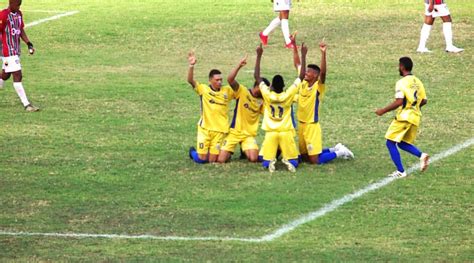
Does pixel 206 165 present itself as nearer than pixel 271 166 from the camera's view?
No

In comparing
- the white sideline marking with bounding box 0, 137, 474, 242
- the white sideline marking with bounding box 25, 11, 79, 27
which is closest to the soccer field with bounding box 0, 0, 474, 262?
the white sideline marking with bounding box 0, 137, 474, 242

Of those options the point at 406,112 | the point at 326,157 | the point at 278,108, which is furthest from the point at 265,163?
the point at 406,112

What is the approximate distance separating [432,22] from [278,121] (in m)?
11.9

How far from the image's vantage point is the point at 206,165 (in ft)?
59.0

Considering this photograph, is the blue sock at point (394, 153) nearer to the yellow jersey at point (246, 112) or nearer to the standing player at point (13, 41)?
the yellow jersey at point (246, 112)

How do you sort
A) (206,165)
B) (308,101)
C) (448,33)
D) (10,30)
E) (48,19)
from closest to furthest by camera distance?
(308,101)
(206,165)
(10,30)
(448,33)
(48,19)

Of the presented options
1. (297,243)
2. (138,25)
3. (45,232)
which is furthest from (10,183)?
(138,25)

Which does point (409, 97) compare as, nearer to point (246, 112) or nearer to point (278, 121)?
point (278, 121)

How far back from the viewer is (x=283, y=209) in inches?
607

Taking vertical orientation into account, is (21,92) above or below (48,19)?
above

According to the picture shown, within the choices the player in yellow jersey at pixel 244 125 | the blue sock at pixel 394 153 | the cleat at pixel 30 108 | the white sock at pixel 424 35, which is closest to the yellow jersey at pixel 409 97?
the blue sock at pixel 394 153

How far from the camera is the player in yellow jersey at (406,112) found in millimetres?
16656

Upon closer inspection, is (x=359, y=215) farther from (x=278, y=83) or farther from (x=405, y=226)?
(x=278, y=83)

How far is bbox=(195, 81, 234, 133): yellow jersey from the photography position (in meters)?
18.0
